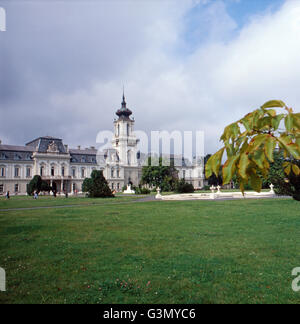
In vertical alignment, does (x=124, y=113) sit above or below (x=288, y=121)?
above

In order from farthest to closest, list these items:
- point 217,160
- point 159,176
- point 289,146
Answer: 1. point 159,176
2. point 217,160
3. point 289,146

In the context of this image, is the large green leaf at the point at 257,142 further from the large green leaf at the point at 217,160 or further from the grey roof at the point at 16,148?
the grey roof at the point at 16,148

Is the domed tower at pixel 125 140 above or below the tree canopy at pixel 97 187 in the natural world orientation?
above

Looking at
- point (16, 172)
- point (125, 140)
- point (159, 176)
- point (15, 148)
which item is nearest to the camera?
point (16, 172)

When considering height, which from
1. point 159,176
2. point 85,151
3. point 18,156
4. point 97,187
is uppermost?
point 85,151

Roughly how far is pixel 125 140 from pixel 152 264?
8098 cm

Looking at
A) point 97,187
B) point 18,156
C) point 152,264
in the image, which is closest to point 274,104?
point 152,264

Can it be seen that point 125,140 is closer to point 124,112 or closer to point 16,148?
point 124,112

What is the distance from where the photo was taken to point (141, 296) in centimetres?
486

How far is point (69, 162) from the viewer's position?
75875mm

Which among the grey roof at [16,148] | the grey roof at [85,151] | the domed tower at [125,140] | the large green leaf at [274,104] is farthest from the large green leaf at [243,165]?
the domed tower at [125,140]

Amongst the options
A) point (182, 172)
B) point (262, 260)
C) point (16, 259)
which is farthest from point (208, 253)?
point (182, 172)

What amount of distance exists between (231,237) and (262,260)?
286cm

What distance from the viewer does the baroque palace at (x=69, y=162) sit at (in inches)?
2697
